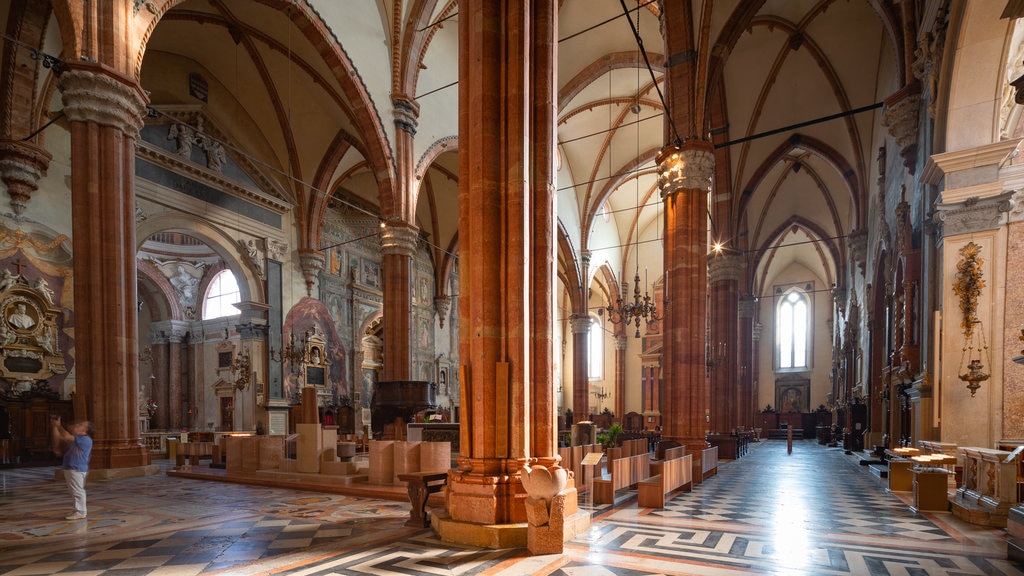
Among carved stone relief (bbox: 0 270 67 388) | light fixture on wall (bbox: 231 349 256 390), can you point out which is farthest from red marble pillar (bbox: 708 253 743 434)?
carved stone relief (bbox: 0 270 67 388)

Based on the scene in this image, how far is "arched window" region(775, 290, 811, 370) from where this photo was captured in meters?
34.5

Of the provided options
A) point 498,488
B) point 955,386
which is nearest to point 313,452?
point 498,488

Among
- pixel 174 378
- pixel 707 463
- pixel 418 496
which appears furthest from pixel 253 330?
pixel 418 496

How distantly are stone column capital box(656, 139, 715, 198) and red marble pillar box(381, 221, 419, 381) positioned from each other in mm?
7549

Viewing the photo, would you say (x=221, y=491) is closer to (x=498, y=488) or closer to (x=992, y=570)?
(x=498, y=488)

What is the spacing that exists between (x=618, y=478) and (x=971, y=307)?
628 cm

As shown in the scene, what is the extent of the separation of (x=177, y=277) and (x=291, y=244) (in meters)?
5.21

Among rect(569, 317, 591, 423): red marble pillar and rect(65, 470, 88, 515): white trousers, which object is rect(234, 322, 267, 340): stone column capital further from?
rect(569, 317, 591, 423): red marble pillar

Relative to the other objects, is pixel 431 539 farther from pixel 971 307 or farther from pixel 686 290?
pixel 971 307

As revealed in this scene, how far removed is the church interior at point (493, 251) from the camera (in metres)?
6.20

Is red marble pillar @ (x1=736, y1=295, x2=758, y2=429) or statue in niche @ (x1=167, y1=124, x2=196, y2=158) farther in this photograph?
red marble pillar @ (x1=736, y1=295, x2=758, y2=429)

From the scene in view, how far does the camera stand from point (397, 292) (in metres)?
16.7

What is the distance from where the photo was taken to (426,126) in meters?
18.8

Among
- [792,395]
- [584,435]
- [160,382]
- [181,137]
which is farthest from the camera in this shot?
[792,395]
